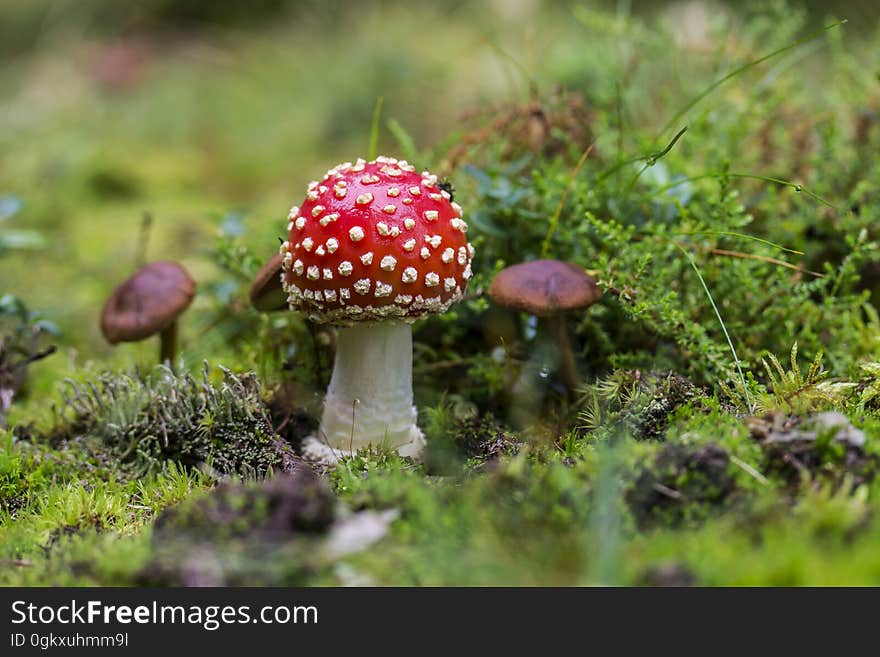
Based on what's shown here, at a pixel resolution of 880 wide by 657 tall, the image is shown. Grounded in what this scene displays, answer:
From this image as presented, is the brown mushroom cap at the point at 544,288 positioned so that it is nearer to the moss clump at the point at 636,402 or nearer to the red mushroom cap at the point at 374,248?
the red mushroom cap at the point at 374,248

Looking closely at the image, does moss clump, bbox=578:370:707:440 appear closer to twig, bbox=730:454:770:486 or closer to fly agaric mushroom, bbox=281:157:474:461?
twig, bbox=730:454:770:486

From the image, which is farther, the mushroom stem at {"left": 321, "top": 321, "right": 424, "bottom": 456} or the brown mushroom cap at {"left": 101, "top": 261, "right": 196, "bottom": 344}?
the brown mushroom cap at {"left": 101, "top": 261, "right": 196, "bottom": 344}

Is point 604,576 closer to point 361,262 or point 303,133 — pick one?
point 361,262

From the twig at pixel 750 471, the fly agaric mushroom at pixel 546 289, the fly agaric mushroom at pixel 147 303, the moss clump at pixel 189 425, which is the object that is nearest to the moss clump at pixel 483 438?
the fly agaric mushroom at pixel 546 289

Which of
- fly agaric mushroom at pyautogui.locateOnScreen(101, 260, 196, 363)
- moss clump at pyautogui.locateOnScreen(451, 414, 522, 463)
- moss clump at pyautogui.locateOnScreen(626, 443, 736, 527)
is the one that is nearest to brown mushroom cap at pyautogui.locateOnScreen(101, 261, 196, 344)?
fly agaric mushroom at pyautogui.locateOnScreen(101, 260, 196, 363)

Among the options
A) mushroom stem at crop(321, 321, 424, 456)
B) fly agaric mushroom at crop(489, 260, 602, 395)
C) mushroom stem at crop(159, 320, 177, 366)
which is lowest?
mushroom stem at crop(321, 321, 424, 456)

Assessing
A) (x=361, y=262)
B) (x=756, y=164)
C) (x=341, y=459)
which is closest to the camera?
(x=361, y=262)
